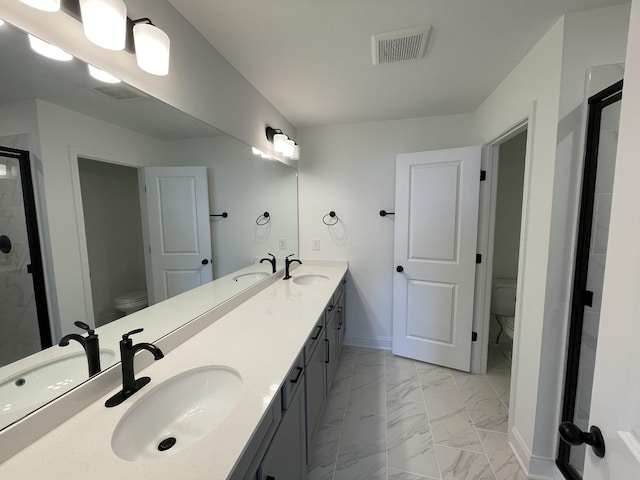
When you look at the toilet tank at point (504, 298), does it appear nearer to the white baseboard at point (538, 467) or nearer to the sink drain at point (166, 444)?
the white baseboard at point (538, 467)

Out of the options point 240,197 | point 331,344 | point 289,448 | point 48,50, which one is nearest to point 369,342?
point 331,344

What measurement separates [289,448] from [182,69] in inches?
69.4

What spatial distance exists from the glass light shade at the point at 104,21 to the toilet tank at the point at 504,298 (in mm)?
3238

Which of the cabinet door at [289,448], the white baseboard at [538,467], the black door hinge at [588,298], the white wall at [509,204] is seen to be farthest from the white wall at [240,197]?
the white wall at [509,204]

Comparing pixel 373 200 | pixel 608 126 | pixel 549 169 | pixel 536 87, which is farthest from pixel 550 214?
pixel 373 200

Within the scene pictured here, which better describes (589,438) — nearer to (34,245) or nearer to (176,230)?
(34,245)

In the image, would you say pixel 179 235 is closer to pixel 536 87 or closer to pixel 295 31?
pixel 295 31

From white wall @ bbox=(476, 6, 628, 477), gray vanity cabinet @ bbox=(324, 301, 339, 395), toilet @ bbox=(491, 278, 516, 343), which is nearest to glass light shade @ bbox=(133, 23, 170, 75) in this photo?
gray vanity cabinet @ bbox=(324, 301, 339, 395)

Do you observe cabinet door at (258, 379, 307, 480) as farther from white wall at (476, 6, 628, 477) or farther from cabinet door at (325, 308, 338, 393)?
white wall at (476, 6, 628, 477)

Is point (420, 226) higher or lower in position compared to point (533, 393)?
higher

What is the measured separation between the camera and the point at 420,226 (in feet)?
7.95

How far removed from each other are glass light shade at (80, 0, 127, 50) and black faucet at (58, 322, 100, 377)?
892mm

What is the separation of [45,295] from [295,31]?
59.3 inches

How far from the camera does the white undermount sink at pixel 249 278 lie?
6.20ft
